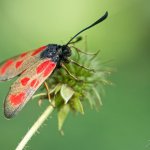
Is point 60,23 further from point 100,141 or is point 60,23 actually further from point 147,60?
point 100,141

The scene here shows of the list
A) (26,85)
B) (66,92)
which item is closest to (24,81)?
(26,85)

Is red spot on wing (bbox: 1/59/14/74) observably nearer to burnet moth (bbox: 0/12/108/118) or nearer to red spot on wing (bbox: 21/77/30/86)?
burnet moth (bbox: 0/12/108/118)

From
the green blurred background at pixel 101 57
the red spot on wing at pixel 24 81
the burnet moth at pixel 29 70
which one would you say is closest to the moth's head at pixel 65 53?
the burnet moth at pixel 29 70

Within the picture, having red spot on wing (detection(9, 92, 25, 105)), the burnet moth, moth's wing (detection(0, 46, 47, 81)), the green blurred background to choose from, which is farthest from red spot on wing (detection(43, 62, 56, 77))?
the green blurred background

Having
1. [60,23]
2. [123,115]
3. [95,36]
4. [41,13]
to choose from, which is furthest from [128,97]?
[41,13]

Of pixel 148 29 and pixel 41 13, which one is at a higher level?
pixel 41 13

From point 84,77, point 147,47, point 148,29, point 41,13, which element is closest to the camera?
point 84,77

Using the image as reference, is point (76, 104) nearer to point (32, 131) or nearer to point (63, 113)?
point (63, 113)
